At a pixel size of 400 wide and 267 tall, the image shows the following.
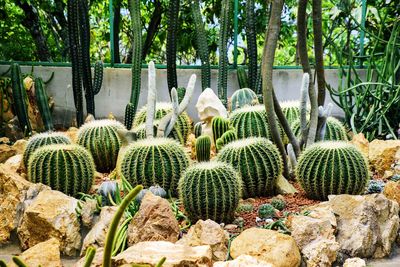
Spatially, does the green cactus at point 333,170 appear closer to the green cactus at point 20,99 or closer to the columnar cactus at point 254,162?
the columnar cactus at point 254,162

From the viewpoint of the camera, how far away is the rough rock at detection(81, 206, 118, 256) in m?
2.83

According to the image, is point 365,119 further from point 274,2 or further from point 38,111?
point 38,111

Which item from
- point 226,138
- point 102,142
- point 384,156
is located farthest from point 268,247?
point 102,142

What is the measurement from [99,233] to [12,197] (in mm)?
735

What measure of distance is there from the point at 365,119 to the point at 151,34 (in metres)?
3.41

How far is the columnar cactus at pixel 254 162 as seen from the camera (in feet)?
11.2

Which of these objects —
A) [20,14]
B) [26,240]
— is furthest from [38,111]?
[26,240]

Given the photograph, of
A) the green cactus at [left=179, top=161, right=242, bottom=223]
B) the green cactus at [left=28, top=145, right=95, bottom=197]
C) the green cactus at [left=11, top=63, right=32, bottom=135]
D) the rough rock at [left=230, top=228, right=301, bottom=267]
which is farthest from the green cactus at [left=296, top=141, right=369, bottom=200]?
the green cactus at [left=11, top=63, right=32, bottom=135]

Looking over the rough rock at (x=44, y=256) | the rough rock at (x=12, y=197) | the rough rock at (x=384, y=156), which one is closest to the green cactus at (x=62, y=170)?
the rough rock at (x=12, y=197)

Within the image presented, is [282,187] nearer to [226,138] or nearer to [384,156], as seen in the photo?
[226,138]

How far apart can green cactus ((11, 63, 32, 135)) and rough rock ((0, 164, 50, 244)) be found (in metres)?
2.22

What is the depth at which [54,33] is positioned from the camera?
731 cm

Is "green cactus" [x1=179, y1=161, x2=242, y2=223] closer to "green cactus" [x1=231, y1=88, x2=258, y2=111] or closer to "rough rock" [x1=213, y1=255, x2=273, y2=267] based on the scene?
"rough rock" [x1=213, y1=255, x2=273, y2=267]

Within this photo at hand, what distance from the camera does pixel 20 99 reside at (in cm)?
559
